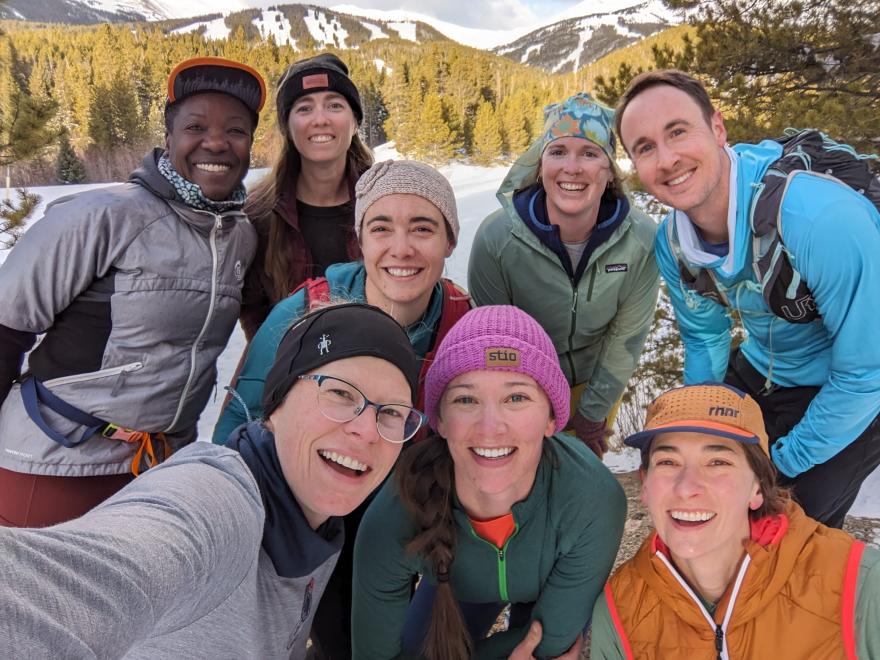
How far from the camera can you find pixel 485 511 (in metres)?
2.06

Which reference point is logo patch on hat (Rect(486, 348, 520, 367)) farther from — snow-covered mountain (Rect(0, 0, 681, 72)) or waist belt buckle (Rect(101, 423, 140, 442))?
snow-covered mountain (Rect(0, 0, 681, 72))

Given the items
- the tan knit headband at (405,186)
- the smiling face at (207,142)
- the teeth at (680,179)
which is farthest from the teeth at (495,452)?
the smiling face at (207,142)

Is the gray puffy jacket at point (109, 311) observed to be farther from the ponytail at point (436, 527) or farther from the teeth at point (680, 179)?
the teeth at point (680, 179)

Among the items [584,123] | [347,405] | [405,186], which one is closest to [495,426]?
[347,405]

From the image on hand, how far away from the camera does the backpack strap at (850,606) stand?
1628mm

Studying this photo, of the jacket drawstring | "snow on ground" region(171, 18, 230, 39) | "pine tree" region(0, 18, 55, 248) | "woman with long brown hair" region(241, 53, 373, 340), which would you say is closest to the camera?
the jacket drawstring

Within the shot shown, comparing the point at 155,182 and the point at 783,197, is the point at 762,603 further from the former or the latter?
the point at 155,182

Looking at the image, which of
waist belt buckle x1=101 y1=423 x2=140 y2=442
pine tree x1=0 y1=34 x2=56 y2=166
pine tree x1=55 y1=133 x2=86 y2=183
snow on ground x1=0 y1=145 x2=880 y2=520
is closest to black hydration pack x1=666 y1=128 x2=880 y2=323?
snow on ground x1=0 y1=145 x2=880 y2=520

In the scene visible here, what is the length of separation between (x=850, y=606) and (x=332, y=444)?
1680 millimetres

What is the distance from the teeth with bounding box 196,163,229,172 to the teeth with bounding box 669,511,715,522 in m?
2.30

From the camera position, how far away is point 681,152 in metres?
2.20

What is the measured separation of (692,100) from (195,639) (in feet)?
8.44

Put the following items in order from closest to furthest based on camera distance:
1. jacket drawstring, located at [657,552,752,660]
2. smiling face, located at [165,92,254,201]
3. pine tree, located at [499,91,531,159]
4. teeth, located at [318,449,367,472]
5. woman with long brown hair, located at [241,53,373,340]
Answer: teeth, located at [318,449,367,472] → jacket drawstring, located at [657,552,752,660] → smiling face, located at [165,92,254,201] → woman with long brown hair, located at [241,53,373,340] → pine tree, located at [499,91,531,159]

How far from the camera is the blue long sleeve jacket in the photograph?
1833mm
